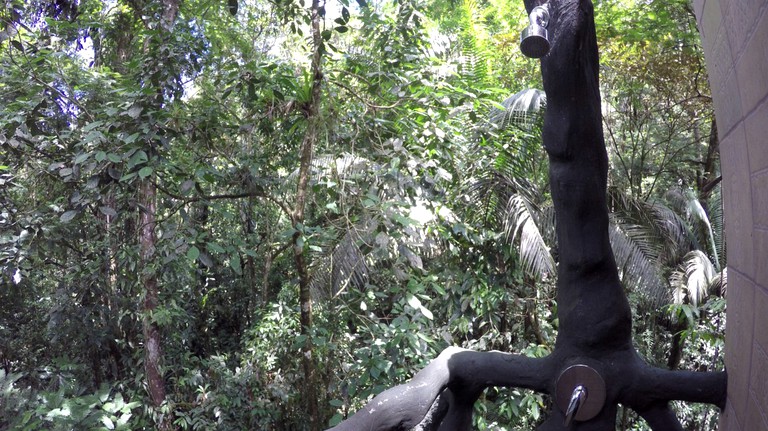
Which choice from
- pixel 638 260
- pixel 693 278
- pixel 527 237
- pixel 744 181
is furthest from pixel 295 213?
pixel 693 278

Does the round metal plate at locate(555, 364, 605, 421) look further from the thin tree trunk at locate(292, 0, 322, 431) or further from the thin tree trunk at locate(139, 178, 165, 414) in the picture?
the thin tree trunk at locate(139, 178, 165, 414)

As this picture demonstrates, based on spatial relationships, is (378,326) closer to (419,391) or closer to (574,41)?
(419,391)

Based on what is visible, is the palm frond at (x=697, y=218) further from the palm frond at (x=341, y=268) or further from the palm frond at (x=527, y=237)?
the palm frond at (x=341, y=268)

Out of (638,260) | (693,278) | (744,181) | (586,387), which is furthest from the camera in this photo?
(693,278)

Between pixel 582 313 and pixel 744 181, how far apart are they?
688mm

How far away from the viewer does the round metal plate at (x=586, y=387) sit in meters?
2.07

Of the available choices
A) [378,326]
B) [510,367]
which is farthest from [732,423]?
[378,326]

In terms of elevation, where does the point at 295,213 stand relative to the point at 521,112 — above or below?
below

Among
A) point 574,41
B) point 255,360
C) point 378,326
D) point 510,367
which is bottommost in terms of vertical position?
point 255,360

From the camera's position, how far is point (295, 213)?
451cm

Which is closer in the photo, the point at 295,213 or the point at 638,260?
the point at 295,213

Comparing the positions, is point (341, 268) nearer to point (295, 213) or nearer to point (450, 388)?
point (295, 213)

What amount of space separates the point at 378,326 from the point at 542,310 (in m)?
2.56

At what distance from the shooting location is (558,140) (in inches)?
79.1
